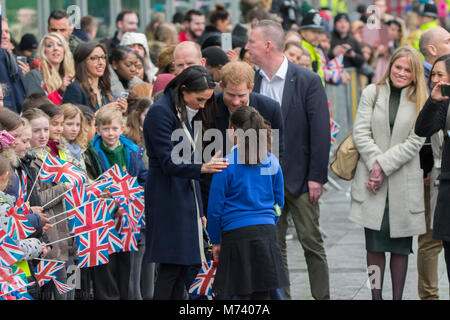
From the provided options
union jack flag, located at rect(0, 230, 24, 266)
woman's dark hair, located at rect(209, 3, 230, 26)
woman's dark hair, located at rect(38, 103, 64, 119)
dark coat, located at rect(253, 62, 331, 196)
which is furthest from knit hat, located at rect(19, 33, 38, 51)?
union jack flag, located at rect(0, 230, 24, 266)

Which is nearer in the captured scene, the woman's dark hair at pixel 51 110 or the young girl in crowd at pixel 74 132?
the woman's dark hair at pixel 51 110

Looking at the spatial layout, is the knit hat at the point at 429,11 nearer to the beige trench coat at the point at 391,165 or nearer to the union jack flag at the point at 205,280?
the beige trench coat at the point at 391,165

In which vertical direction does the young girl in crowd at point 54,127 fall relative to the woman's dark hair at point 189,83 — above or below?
below

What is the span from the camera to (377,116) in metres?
8.16

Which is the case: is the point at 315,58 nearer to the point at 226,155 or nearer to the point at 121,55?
the point at 121,55

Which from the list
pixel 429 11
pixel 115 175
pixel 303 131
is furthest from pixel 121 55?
pixel 429 11

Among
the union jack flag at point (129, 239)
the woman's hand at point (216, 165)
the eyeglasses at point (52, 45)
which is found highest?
the eyeglasses at point (52, 45)

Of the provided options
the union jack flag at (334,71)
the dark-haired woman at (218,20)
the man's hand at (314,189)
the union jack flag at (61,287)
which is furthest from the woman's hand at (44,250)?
the union jack flag at (334,71)

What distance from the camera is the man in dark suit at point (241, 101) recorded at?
7211mm

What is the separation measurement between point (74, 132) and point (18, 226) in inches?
74.0

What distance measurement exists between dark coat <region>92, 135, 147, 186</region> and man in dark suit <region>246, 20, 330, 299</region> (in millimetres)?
1131

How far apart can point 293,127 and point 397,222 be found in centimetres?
111

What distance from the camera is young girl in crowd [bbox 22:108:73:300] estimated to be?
735 cm

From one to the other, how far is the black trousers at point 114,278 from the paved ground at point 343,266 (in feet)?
4.88
